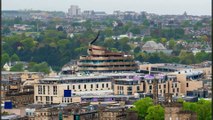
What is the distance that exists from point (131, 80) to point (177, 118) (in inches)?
703

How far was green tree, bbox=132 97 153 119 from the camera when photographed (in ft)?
172

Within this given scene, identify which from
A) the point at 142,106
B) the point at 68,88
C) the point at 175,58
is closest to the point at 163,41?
the point at 175,58

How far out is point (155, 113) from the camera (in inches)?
1954

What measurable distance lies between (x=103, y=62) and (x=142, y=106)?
18601 mm

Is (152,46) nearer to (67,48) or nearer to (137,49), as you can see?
(137,49)

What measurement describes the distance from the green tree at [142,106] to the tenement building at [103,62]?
53.3 feet

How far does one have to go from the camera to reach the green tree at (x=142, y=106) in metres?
52.3

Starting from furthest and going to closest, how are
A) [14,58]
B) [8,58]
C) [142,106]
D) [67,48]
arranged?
1. [67,48]
2. [14,58]
3. [8,58]
4. [142,106]

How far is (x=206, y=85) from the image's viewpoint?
66625 millimetres

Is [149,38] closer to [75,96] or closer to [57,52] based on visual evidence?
[57,52]

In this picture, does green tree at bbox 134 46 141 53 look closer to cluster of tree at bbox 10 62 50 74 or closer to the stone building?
cluster of tree at bbox 10 62 50 74

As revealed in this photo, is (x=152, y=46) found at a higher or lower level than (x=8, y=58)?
lower

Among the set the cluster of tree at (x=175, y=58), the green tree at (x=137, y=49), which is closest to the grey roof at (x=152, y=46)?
the green tree at (x=137, y=49)

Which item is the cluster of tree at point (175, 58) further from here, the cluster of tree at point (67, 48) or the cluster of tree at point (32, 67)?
the cluster of tree at point (32, 67)
